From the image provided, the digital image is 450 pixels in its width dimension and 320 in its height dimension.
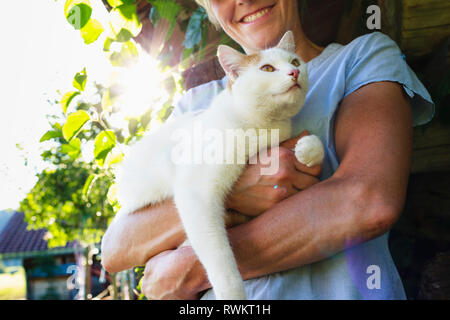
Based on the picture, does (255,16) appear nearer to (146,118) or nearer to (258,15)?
(258,15)

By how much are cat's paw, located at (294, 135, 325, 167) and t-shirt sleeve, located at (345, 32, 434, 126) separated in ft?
0.64

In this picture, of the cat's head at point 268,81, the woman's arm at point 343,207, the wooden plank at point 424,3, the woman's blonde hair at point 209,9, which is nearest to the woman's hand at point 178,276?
the woman's arm at point 343,207

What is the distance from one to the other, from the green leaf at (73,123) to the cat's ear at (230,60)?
1.94ft

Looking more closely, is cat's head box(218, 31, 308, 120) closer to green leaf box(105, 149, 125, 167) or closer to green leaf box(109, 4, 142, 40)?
green leaf box(109, 4, 142, 40)

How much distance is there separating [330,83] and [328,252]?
18.6 inches

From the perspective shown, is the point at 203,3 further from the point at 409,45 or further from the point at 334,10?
the point at 409,45

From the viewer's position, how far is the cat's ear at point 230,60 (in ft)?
3.07

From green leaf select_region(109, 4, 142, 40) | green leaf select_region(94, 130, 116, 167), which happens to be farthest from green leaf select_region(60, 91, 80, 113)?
green leaf select_region(109, 4, 142, 40)

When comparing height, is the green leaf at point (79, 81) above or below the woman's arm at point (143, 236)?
above

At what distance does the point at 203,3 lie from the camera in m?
1.25

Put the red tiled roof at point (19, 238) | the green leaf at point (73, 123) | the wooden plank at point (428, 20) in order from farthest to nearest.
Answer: the red tiled roof at point (19, 238), the green leaf at point (73, 123), the wooden plank at point (428, 20)

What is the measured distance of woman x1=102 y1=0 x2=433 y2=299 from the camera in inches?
26.2

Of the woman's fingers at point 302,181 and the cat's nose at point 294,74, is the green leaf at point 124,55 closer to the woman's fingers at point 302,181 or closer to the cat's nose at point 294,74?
the cat's nose at point 294,74

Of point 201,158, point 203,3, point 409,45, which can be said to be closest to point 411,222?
point 409,45
